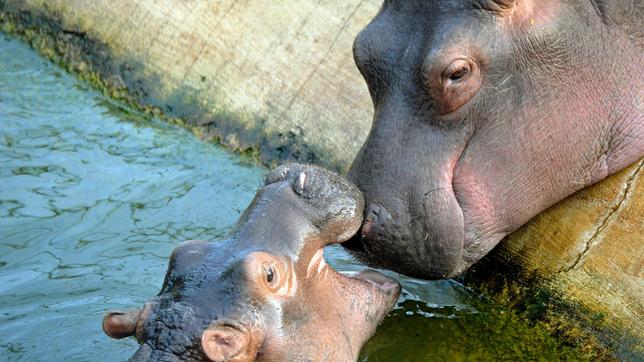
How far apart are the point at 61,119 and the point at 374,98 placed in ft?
10.1

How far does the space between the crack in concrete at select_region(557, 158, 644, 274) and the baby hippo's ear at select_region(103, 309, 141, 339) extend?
185 cm

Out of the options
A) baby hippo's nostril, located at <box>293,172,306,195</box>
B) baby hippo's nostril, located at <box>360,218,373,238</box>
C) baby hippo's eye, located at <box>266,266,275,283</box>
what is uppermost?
baby hippo's nostril, located at <box>293,172,306,195</box>

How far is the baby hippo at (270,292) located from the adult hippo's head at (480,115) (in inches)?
9.0

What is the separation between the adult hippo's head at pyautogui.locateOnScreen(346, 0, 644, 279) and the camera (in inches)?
163

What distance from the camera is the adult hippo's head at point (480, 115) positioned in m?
4.13

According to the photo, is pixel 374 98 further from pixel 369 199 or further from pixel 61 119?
pixel 61 119

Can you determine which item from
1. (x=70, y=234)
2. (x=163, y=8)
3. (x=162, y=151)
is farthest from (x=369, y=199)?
(x=163, y=8)

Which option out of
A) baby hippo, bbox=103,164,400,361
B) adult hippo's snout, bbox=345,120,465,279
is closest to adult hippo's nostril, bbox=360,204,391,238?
adult hippo's snout, bbox=345,120,465,279

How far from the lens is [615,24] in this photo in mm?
4297

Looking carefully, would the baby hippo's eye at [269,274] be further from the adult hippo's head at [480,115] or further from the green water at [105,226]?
the green water at [105,226]

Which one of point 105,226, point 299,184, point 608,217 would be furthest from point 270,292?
point 105,226

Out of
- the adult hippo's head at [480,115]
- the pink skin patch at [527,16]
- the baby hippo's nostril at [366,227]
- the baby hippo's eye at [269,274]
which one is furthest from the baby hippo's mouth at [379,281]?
the pink skin patch at [527,16]

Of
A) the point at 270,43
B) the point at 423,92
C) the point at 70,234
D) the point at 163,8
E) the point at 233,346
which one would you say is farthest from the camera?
Answer: the point at 163,8

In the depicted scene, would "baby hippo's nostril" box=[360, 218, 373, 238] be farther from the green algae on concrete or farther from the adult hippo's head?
the green algae on concrete
